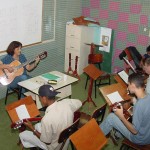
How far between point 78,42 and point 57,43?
0.56 m

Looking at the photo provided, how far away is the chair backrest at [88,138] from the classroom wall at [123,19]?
156 inches

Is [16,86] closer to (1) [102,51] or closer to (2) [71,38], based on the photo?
(2) [71,38]

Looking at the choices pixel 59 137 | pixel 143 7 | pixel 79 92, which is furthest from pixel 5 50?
pixel 143 7

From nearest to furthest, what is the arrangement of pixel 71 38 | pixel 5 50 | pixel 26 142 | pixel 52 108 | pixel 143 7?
pixel 52 108
pixel 26 142
pixel 5 50
pixel 143 7
pixel 71 38

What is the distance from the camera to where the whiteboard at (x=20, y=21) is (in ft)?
17.0

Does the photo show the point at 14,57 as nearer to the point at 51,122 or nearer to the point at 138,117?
the point at 51,122

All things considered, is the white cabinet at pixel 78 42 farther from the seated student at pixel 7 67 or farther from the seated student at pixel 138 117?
the seated student at pixel 138 117

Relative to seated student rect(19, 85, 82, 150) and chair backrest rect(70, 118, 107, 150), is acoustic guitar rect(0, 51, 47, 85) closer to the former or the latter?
seated student rect(19, 85, 82, 150)

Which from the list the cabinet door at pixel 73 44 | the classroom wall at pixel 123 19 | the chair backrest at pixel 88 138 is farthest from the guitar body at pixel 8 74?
the classroom wall at pixel 123 19

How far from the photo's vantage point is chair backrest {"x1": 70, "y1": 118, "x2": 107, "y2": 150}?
9.49 feet

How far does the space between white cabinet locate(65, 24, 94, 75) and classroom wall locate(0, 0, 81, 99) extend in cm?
15

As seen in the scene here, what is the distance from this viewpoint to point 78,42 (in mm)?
6820

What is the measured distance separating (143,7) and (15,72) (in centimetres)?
354

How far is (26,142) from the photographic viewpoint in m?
3.41
